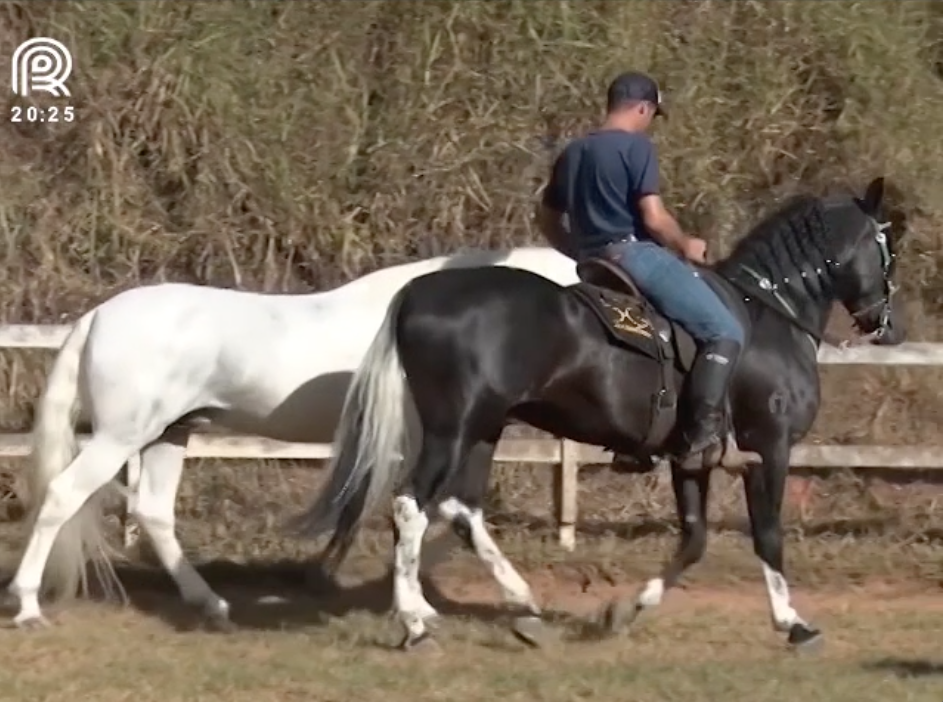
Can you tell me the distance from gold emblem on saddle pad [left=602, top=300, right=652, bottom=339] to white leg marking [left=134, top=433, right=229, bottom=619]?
2.42m

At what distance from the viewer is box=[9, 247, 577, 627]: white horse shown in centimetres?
A: 761

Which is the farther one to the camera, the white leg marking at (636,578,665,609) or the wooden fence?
the wooden fence

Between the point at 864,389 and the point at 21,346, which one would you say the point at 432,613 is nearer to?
the point at 21,346

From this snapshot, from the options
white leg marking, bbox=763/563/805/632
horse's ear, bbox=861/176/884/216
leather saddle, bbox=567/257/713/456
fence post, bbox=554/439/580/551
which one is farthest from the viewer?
fence post, bbox=554/439/580/551

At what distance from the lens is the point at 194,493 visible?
10.8 meters

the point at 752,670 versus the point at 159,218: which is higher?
the point at 159,218

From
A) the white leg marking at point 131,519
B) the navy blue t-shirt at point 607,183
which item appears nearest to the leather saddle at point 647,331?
the navy blue t-shirt at point 607,183

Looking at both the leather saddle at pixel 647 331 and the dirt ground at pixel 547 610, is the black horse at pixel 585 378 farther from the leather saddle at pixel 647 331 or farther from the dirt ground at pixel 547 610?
the dirt ground at pixel 547 610

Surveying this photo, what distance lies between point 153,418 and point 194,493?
322cm

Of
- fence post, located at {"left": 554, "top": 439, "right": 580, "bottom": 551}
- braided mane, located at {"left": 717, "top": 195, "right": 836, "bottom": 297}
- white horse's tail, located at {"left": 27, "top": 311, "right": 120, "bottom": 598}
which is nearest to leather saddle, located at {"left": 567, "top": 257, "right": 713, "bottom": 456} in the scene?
braided mane, located at {"left": 717, "top": 195, "right": 836, "bottom": 297}

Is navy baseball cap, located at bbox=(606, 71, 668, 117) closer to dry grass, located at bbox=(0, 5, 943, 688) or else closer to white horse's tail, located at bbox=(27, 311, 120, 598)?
white horse's tail, located at bbox=(27, 311, 120, 598)

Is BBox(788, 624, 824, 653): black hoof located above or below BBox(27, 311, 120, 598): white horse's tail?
below

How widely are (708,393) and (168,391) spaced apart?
250 cm

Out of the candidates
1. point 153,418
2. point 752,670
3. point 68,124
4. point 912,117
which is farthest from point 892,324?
point 68,124
